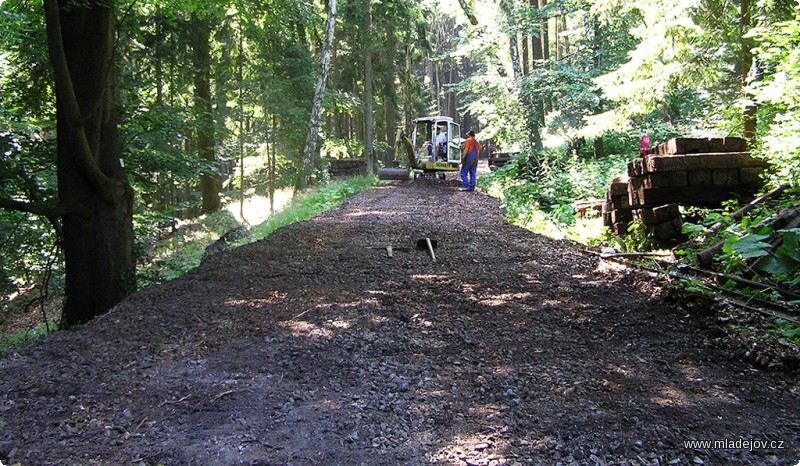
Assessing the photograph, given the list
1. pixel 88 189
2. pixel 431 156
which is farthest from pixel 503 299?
pixel 431 156

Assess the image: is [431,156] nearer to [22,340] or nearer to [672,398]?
[22,340]

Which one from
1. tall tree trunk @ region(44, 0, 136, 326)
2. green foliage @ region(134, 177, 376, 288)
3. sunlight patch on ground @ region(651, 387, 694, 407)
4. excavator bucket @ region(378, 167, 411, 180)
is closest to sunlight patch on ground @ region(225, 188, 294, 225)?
green foliage @ region(134, 177, 376, 288)

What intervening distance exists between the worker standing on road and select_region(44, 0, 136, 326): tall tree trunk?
Result: 44.1ft

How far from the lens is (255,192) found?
35000mm

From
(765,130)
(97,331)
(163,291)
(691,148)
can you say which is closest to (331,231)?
(163,291)

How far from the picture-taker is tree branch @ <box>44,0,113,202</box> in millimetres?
5508

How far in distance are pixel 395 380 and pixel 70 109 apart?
4.83 metres

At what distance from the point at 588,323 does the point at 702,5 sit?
7386 mm

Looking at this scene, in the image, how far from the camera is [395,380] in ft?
11.6

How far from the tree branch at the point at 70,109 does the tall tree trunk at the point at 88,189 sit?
14mm

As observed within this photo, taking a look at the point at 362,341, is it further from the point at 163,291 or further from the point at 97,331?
the point at 163,291

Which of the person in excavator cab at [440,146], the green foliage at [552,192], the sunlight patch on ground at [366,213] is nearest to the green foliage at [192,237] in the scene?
the sunlight patch on ground at [366,213]

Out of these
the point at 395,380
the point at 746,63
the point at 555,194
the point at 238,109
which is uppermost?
the point at 238,109

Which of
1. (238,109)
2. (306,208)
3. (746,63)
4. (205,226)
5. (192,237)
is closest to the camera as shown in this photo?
(746,63)
